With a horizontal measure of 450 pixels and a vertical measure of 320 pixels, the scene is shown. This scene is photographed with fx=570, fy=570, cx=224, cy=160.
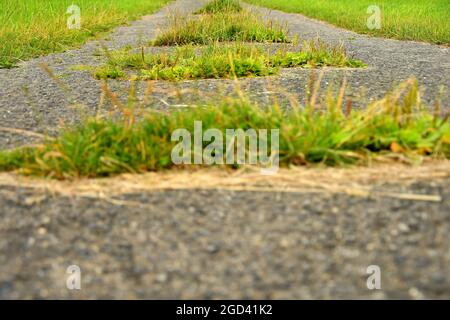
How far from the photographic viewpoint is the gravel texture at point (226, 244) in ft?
6.28

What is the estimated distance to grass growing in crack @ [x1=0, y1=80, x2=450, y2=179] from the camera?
2814 millimetres

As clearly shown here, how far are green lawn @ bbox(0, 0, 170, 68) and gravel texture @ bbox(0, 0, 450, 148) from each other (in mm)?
385

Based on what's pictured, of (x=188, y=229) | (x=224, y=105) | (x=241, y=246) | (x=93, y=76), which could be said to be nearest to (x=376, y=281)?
(x=241, y=246)

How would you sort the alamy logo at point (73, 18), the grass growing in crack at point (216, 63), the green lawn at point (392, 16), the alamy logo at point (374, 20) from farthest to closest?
the alamy logo at point (374, 20), the alamy logo at point (73, 18), the green lawn at point (392, 16), the grass growing in crack at point (216, 63)

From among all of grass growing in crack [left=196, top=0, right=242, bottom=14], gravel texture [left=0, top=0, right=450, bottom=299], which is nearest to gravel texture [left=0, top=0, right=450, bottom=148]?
gravel texture [left=0, top=0, right=450, bottom=299]

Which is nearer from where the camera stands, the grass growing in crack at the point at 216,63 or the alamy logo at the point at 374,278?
the alamy logo at the point at 374,278

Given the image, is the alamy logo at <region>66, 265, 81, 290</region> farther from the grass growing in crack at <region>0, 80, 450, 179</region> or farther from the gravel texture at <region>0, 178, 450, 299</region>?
the grass growing in crack at <region>0, 80, 450, 179</region>

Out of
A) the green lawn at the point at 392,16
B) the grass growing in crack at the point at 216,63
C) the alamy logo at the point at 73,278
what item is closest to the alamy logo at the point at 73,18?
the grass growing in crack at the point at 216,63

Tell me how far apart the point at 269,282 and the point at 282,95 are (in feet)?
9.34

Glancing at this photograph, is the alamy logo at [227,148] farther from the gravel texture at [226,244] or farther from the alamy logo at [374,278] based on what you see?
the alamy logo at [374,278]

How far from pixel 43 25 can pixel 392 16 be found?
23.0ft

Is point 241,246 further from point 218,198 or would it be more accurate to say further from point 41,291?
point 41,291

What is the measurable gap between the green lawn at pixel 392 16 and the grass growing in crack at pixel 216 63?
3.03 metres

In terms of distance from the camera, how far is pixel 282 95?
4.60 metres
